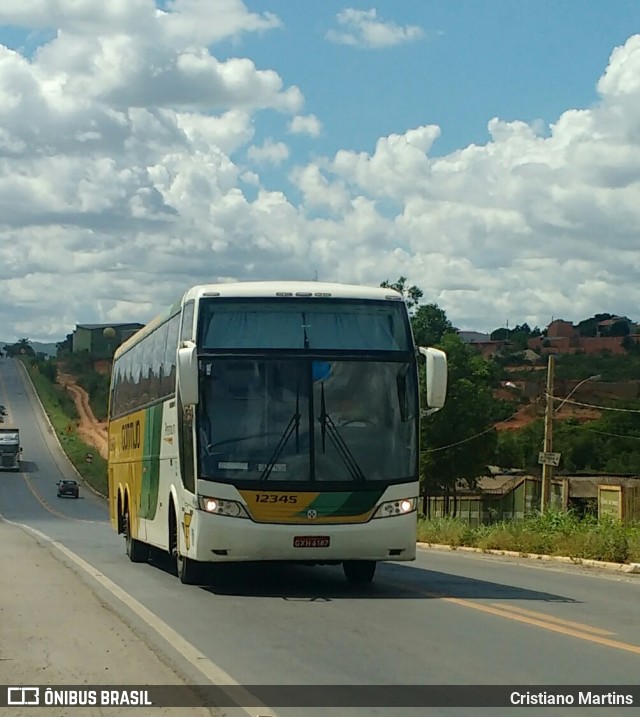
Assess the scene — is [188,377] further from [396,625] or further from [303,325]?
[396,625]

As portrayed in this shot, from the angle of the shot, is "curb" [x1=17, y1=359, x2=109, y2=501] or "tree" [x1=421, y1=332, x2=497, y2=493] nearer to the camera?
"tree" [x1=421, y1=332, x2=497, y2=493]

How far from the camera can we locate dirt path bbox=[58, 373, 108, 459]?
385 ft

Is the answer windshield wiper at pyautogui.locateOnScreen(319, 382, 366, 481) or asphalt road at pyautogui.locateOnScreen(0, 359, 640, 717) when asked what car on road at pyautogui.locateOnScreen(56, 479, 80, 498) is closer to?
asphalt road at pyautogui.locateOnScreen(0, 359, 640, 717)

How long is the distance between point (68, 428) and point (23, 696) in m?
115

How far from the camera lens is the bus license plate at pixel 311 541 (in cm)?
1441

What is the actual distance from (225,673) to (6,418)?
404 ft

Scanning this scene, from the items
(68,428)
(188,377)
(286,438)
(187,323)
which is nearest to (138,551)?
(187,323)

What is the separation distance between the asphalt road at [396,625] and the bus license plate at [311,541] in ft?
2.06

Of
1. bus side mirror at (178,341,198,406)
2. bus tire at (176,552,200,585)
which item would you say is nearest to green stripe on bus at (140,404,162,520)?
bus tire at (176,552,200,585)

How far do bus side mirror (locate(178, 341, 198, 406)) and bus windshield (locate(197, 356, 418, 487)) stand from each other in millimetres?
413

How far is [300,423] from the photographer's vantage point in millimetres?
14586

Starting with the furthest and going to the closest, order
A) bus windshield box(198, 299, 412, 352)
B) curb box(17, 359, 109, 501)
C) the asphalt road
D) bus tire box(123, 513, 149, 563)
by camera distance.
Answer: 1. curb box(17, 359, 109, 501)
2. bus tire box(123, 513, 149, 563)
3. bus windshield box(198, 299, 412, 352)
4. the asphalt road

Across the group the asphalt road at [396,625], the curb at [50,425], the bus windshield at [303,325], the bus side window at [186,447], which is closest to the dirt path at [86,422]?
the curb at [50,425]

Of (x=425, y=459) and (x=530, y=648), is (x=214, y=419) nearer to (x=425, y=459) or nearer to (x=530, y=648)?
(x=530, y=648)
